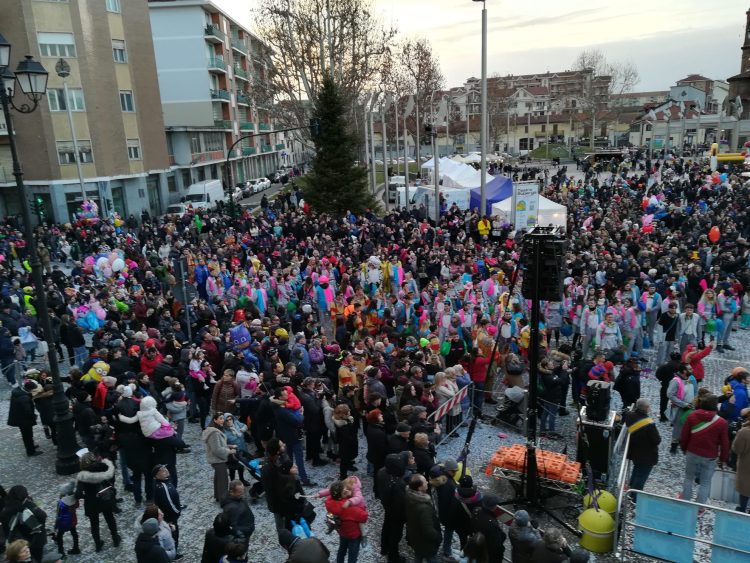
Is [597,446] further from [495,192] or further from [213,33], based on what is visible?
[213,33]

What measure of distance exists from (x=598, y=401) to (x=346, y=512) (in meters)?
4.03

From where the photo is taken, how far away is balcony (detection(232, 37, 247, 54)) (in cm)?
6303

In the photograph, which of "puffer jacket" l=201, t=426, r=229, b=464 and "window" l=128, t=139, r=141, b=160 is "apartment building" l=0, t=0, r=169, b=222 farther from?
"puffer jacket" l=201, t=426, r=229, b=464

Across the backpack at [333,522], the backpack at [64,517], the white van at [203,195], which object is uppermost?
the white van at [203,195]

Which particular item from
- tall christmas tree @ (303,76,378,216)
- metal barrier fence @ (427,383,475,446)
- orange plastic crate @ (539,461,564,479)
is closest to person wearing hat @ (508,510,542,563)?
orange plastic crate @ (539,461,564,479)

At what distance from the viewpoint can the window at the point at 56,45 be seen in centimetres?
3225

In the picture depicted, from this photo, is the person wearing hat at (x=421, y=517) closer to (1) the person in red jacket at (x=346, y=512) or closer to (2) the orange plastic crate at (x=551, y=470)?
(1) the person in red jacket at (x=346, y=512)

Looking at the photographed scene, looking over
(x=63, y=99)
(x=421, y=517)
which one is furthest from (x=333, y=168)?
(x=421, y=517)

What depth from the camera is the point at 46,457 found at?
362 inches

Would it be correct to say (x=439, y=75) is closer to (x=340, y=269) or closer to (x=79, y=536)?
(x=340, y=269)

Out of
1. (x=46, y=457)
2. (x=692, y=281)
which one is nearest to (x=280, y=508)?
(x=46, y=457)

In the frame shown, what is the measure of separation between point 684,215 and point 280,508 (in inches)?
856

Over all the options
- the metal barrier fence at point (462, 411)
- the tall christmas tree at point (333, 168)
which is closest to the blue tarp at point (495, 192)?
the tall christmas tree at point (333, 168)

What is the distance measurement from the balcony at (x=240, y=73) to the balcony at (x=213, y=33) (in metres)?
6.85
